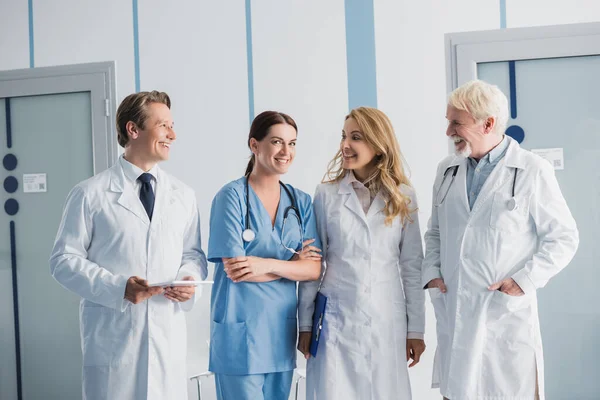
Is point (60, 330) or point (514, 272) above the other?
point (514, 272)

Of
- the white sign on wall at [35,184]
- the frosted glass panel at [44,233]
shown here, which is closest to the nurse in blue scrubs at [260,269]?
the frosted glass panel at [44,233]

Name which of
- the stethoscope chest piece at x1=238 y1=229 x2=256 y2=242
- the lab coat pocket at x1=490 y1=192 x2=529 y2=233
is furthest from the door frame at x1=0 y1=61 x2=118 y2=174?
the lab coat pocket at x1=490 y1=192 x2=529 y2=233

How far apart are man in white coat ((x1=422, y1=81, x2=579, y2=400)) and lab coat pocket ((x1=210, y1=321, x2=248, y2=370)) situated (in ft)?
2.15

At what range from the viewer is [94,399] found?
1.84 metres

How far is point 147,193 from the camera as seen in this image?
6.45 feet

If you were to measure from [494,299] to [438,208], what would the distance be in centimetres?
37

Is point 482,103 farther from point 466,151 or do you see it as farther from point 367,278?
point 367,278

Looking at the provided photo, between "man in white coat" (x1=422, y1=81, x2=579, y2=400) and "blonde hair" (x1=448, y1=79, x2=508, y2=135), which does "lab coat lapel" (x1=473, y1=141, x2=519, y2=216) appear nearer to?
"man in white coat" (x1=422, y1=81, x2=579, y2=400)

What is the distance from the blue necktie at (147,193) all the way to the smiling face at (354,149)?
0.67 meters

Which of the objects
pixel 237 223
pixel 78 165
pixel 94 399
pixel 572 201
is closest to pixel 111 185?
pixel 237 223

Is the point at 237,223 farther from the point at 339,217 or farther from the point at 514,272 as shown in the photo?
the point at 514,272

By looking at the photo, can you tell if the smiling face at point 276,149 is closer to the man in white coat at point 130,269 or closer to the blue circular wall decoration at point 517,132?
the man in white coat at point 130,269

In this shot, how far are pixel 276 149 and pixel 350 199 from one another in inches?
12.5

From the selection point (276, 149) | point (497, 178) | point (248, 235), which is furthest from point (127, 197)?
point (497, 178)
